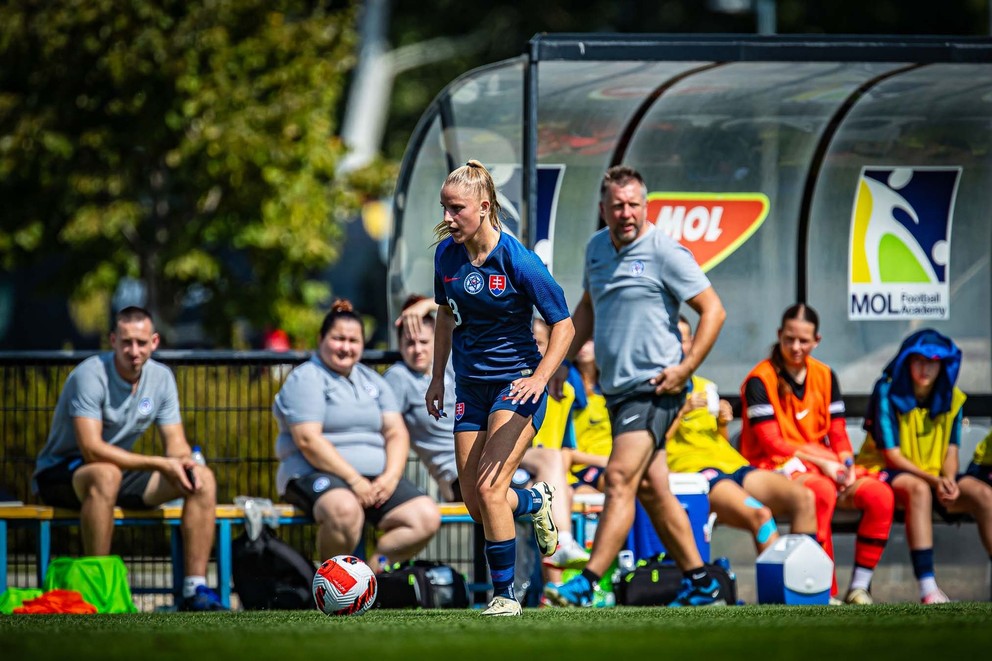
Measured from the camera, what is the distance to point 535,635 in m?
5.25

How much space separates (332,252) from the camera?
16.3m

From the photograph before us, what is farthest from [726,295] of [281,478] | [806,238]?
[281,478]

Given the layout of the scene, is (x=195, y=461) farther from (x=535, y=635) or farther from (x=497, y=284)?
(x=535, y=635)

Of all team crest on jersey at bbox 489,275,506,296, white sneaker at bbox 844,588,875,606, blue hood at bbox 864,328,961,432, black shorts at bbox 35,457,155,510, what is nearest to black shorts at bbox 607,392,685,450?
team crest on jersey at bbox 489,275,506,296

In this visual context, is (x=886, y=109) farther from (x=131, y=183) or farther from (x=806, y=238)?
(x=131, y=183)

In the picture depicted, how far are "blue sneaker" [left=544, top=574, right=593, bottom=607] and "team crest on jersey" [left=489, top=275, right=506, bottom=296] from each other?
1.91 meters

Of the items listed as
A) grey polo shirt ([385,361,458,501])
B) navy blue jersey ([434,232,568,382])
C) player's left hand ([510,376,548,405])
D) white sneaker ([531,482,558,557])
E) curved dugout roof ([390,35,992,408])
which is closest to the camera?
player's left hand ([510,376,548,405])

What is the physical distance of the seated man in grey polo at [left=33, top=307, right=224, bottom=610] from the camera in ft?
27.6

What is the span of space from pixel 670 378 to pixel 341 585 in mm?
2047

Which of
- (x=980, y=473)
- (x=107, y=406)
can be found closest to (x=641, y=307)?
(x=980, y=473)

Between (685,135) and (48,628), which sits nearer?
(48,628)

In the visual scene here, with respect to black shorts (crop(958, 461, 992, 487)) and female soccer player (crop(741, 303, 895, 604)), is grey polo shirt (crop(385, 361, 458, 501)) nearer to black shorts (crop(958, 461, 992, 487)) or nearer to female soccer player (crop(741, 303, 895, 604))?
female soccer player (crop(741, 303, 895, 604))

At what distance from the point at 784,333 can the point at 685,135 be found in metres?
1.88

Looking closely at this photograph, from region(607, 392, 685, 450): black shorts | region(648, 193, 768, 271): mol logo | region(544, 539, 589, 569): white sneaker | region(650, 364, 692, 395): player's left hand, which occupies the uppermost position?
region(648, 193, 768, 271): mol logo
